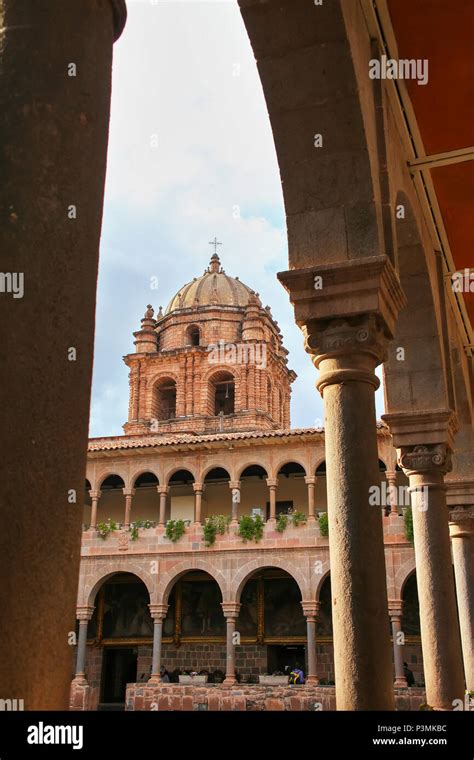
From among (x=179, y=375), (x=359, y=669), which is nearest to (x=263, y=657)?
(x=179, y=375)

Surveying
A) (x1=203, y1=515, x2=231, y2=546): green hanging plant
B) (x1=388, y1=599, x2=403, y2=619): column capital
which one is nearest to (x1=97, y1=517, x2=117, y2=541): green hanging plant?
(x1=203, y1=515, x2=231, y2=546): green hanging plant

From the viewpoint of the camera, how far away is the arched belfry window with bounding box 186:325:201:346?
35.0 m

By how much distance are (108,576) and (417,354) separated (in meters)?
16.9

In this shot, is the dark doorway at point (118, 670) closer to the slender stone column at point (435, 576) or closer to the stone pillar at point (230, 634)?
the stone pillar at point (230, 634)

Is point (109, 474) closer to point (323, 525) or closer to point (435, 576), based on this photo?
point (323, 525)

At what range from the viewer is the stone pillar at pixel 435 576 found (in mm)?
6738

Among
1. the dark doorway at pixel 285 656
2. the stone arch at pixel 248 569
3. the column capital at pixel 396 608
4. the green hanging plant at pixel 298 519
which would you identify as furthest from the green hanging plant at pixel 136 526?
the column capital at pixel 396 608

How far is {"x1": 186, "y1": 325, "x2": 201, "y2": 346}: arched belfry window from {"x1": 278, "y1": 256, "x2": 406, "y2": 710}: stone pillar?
29.8m

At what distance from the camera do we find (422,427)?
753 centimetres

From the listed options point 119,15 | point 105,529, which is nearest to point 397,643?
point 105,529

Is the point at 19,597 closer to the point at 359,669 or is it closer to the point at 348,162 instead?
the point at 359,669

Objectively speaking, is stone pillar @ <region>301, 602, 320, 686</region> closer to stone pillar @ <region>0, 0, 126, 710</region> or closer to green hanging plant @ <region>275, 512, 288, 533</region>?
green hanging plant @ <region>275, 512, 288, 533</region>
